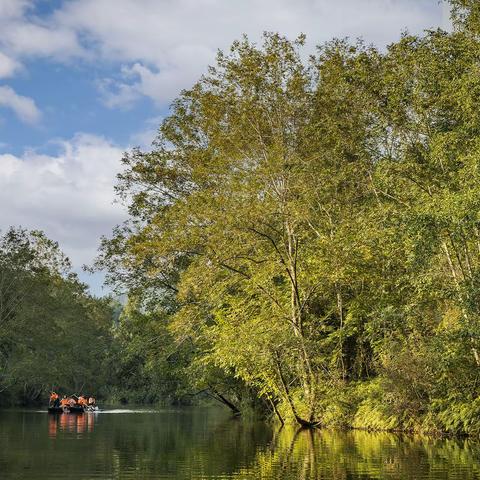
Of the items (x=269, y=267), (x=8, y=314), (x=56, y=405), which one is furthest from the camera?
(x=8, y=314)

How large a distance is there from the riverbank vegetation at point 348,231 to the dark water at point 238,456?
10.9ft

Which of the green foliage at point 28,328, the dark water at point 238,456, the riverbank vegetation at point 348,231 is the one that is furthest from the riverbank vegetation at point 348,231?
the green foliage at point 28,328

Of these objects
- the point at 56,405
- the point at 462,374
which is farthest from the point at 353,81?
the point at 56,405

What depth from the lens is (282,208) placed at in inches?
1208

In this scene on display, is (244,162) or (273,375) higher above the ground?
(244,162)

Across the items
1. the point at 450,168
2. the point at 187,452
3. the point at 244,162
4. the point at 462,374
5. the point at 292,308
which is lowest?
Answer: the point at 187,452

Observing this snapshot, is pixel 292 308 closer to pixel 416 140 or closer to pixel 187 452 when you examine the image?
pixel 416 140

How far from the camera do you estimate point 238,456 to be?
767 inches

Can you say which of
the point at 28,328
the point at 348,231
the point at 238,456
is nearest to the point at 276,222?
the point at 348,231

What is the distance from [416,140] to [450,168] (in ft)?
5.92

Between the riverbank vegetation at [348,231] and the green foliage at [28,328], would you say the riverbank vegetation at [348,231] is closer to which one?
the riverbank vegetation at [348,231]

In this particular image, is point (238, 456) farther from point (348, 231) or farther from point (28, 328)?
point (28, 328)

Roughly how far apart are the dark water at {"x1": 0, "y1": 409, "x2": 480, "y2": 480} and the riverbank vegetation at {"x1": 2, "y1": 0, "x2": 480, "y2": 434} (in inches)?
131

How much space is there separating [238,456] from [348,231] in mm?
13711
